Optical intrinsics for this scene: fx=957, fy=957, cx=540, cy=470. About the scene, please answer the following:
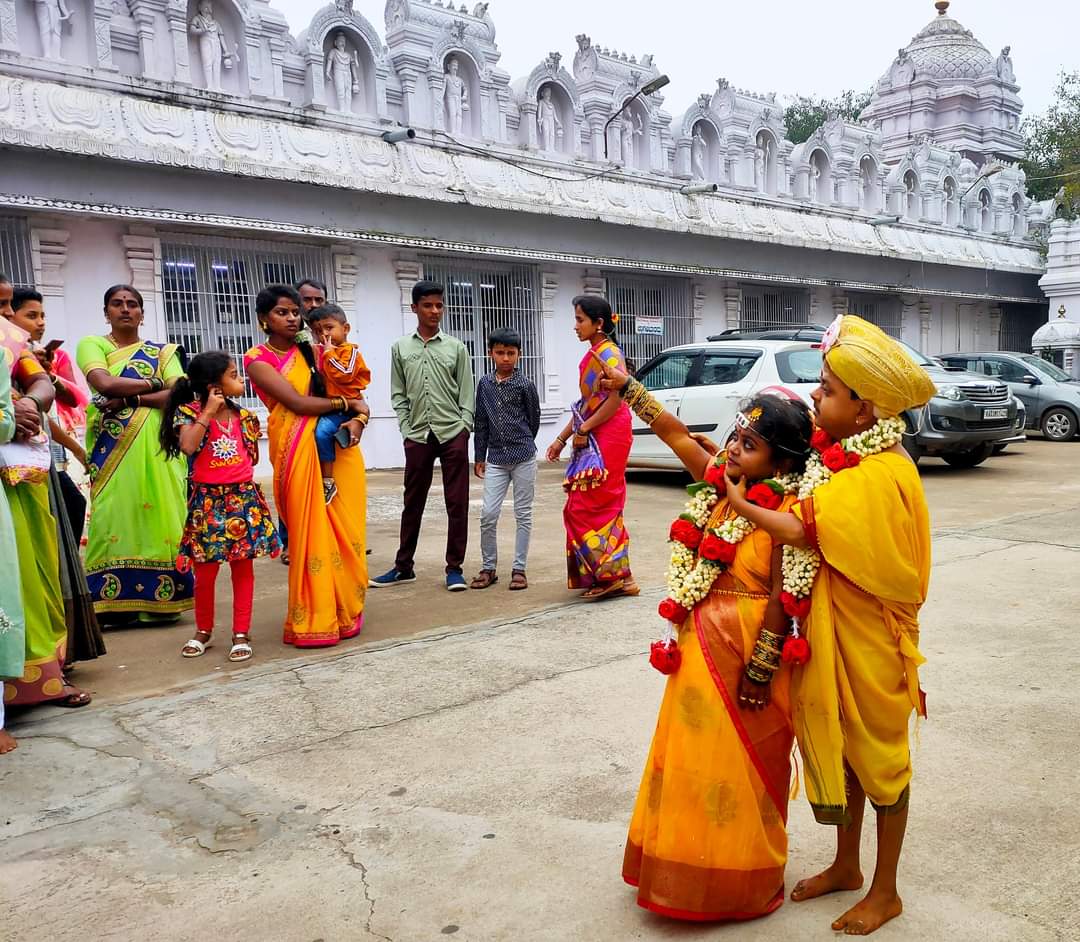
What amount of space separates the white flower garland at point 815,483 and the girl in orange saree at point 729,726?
38 millimetres

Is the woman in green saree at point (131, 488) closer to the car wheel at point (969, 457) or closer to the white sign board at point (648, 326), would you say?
the car wheel at point (969, 457)

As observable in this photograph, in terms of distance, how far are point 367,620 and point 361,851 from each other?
2491 mm

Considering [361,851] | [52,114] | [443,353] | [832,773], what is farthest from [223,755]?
[52,114]

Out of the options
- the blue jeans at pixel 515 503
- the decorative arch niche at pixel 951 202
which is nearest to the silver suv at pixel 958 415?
the blue jeans at pixel 515 503

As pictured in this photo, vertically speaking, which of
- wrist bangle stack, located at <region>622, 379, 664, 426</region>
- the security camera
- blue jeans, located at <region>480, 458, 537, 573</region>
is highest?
the security camera

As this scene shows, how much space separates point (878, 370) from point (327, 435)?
3.07m

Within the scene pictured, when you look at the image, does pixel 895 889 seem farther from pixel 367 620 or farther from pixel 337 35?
pixel 337 35

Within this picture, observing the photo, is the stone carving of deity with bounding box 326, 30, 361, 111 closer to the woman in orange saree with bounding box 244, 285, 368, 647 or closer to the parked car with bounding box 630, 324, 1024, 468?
the parked car with bounding box 630, 324, 1024, 468

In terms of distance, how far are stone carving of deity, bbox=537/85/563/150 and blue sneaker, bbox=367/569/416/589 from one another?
866cm

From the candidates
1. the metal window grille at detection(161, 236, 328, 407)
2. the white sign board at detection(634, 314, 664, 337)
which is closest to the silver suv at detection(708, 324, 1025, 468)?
the white sign board at detection(634, 314, 664, 337)

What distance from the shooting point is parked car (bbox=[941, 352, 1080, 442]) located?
1443 centimetres

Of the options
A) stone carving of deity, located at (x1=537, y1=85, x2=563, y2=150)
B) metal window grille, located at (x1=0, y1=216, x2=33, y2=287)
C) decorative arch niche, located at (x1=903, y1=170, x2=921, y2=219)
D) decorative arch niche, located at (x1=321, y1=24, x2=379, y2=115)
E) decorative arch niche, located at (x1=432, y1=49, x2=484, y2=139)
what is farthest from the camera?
decorative arch niche, located at (x1=903, y1=170, x2=921, y2=219)

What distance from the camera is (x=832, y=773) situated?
7.06ft

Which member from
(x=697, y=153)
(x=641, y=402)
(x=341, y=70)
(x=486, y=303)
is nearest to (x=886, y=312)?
(x=697, y=153)
